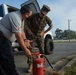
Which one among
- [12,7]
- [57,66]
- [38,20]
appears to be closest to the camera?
[38,20]

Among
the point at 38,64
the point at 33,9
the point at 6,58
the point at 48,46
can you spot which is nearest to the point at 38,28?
the point at 6,58

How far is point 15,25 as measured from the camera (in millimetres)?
5430

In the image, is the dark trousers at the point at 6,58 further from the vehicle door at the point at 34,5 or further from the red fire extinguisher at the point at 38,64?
the vehicle door at the point at 34,5

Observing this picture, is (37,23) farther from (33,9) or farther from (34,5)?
(34,5)

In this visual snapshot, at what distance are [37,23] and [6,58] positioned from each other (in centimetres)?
278

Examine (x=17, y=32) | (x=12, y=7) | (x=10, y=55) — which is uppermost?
(x=12, y=7)

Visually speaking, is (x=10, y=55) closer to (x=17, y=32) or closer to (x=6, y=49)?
(x=6, y=49)

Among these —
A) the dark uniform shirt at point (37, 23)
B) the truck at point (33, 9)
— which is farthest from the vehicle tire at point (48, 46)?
the dark uniform shirt at point (37, 23)

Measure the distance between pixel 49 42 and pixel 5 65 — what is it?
292 inches

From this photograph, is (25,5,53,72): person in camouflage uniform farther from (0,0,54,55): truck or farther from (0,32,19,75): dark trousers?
(0,0,54,55): truck

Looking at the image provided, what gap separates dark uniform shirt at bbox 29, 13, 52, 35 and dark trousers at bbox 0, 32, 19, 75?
2.67 metres

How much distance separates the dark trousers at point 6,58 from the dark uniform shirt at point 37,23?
267cm

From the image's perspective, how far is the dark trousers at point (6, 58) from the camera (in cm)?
567

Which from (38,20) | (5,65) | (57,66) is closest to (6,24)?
(5,65)
